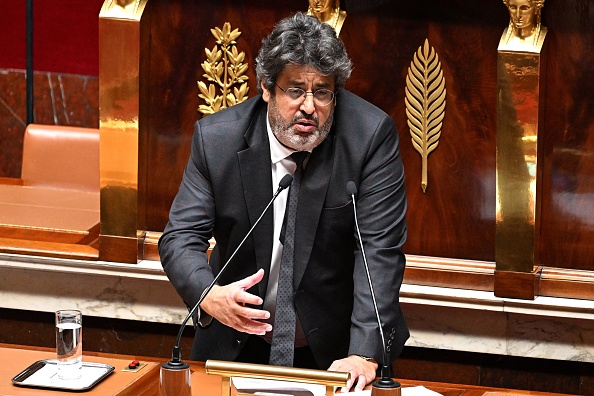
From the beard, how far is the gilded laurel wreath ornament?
2.96ft

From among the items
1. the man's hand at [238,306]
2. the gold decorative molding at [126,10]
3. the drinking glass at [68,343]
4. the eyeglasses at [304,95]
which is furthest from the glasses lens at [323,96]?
the gold decorative molding at [126,10]

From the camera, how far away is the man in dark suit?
2.95 metres

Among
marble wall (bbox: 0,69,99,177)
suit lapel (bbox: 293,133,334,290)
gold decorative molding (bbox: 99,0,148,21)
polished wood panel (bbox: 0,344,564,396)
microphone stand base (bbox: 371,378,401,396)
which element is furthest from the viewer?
marble wall (bbox: 0,69,99,177)

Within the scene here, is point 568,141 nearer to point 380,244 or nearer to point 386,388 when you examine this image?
point 380,244

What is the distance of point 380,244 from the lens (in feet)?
9.80

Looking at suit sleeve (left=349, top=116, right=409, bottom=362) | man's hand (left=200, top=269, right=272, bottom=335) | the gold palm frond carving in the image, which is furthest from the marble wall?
man's hand (left=200, top=269, right=272, bottom=335)

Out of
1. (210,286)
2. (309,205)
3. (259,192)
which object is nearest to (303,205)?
(309,205)

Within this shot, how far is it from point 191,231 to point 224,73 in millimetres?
1001

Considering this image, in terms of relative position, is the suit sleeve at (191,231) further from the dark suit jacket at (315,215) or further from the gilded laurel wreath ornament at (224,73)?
the gilded laurel wreath ornament at (224,73)

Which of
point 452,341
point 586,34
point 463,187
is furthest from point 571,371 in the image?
point 586,34

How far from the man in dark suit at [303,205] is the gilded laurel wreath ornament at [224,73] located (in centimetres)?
74

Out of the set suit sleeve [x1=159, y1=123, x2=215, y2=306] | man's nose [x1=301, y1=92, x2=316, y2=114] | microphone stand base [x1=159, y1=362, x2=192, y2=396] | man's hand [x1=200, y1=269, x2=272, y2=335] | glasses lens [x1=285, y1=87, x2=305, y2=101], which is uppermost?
glasses lens [x1=285, y1=87, x2=305, y2=101]

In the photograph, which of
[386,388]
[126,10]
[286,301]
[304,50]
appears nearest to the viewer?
[386,388]

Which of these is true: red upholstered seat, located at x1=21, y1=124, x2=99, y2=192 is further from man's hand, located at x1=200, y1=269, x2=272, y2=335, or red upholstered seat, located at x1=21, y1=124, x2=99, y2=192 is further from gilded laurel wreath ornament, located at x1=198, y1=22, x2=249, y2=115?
man's hand, located at x1=200, y1=269, x2=272, y2=335
